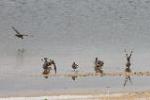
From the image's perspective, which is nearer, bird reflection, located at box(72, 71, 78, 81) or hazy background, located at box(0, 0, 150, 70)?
bird reflection, located at box(72, 71, 78, 81)

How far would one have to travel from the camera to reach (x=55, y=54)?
4100cm

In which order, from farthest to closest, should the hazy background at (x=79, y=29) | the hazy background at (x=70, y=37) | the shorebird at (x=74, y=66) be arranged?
the hazy background at (x=79, y=29), the shorebird at (x=74, y=66), the hazy background at (x=70, y=37)

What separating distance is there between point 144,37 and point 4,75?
12.0 meters

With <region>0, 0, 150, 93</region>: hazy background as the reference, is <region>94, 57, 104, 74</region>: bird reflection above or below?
below

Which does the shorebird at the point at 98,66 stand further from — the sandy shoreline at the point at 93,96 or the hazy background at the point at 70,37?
the sandy shoreline at the point at 93,96

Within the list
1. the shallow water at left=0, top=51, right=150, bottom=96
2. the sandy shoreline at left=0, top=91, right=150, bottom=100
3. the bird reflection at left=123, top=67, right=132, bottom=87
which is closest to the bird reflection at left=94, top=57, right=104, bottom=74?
the shallow water at left=0, top=51, right=150, bottom=96

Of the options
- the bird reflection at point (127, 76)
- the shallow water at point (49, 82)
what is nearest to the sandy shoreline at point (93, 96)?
the shallow water at point (49, 82)

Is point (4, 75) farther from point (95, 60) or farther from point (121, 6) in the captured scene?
point (121, 6)

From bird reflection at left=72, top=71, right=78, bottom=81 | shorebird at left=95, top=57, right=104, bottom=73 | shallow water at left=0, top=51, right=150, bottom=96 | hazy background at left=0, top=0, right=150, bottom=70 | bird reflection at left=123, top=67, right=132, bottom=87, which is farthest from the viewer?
hazy background at left=0, top=0, right=150, bottom=70

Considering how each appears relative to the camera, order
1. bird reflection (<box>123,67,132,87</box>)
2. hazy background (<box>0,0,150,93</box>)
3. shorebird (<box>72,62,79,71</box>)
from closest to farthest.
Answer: bird reflection (<box>123,67,132,87</box>) → hazy background (<box>0,0,150,93</box>) → shorebird (<box>72,62,79,71</box>)

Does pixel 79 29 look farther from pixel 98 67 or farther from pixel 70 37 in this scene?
pixel 98 67

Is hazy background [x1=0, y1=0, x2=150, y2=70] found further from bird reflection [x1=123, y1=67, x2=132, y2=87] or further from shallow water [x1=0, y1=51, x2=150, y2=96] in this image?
shallow water [x1=0, y1=51, x2=150, y2=96]

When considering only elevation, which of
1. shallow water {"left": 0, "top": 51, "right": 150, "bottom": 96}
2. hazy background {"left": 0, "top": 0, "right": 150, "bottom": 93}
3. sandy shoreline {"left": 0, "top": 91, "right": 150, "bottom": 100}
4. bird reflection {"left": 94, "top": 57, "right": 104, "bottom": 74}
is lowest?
sandy shoreline {"left": 0, "top": 91, "right": 150, "bottom": 100}

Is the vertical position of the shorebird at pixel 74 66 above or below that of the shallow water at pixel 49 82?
above
